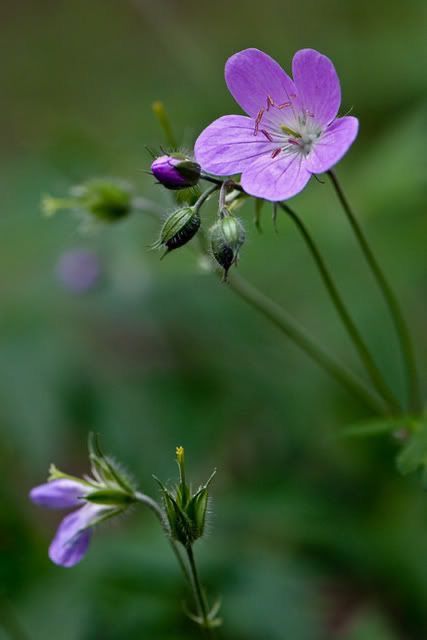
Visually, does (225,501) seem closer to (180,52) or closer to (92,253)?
(92,253)

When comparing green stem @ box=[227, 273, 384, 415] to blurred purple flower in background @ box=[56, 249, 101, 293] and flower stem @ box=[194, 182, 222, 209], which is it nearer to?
flower stem @ box=[194, 182, 222, 209]

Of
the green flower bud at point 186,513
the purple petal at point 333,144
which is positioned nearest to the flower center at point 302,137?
the purple petal at point 333,144

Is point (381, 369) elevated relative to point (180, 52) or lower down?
lower down

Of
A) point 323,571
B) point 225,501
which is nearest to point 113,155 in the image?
point 225,501

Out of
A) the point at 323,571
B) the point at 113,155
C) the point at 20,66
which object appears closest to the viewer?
the point at 323,571

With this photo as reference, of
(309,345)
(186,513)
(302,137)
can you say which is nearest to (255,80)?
(302,137)

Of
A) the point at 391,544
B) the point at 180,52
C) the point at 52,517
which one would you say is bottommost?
the point at 391,544

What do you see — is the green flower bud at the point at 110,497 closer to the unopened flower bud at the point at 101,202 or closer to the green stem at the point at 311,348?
the green stem at the point at 311,348
